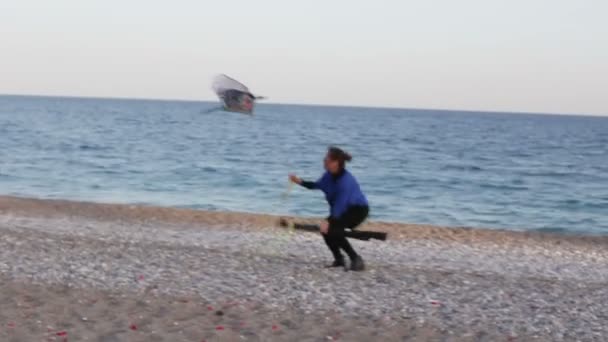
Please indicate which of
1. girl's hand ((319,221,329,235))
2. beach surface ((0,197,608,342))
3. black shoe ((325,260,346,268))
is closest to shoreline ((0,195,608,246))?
beach surface ((0,197,608,342))

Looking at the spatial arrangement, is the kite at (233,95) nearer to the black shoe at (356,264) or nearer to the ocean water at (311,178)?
the black shoe at (356,264)

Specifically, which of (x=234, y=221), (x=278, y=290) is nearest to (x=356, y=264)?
(x=278, y=290)

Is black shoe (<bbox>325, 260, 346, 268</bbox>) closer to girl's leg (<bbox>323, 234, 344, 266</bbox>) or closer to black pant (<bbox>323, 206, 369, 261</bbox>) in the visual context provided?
girl's leg (<bbox>323, 234, 344, 266</bbox>)

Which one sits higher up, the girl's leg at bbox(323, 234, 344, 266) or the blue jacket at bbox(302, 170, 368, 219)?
the blue jacket at bbox(302, 170, 368, 219)

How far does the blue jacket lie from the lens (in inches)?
484

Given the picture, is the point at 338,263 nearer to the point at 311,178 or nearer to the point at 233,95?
the point at 233,95

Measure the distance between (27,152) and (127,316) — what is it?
46428 mm

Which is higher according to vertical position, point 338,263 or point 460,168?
point 338,263

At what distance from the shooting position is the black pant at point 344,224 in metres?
12.3

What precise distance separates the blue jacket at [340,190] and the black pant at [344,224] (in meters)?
0.06

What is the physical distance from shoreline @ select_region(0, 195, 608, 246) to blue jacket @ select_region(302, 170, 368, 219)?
24.0 ft

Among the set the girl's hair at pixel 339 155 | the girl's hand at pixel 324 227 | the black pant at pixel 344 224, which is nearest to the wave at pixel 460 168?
the black pant at pixel 344 224

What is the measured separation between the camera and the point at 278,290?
11.4 m

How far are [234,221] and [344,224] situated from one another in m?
10.2
